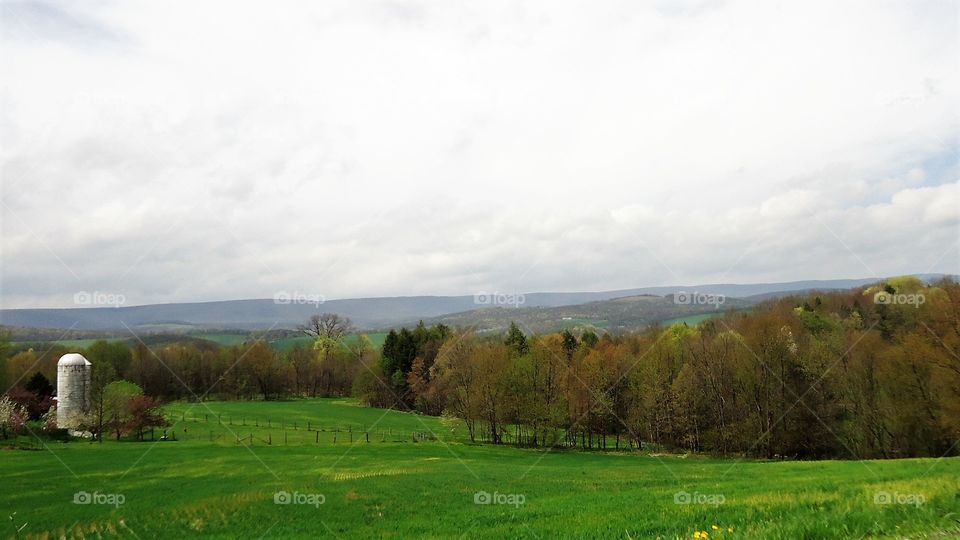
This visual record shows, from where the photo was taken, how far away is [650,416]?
6688cm

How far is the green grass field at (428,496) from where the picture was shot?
38.5 feet

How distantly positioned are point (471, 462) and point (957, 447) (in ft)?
131

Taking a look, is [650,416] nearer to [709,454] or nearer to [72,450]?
[709,454]

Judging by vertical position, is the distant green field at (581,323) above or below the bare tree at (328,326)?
below
